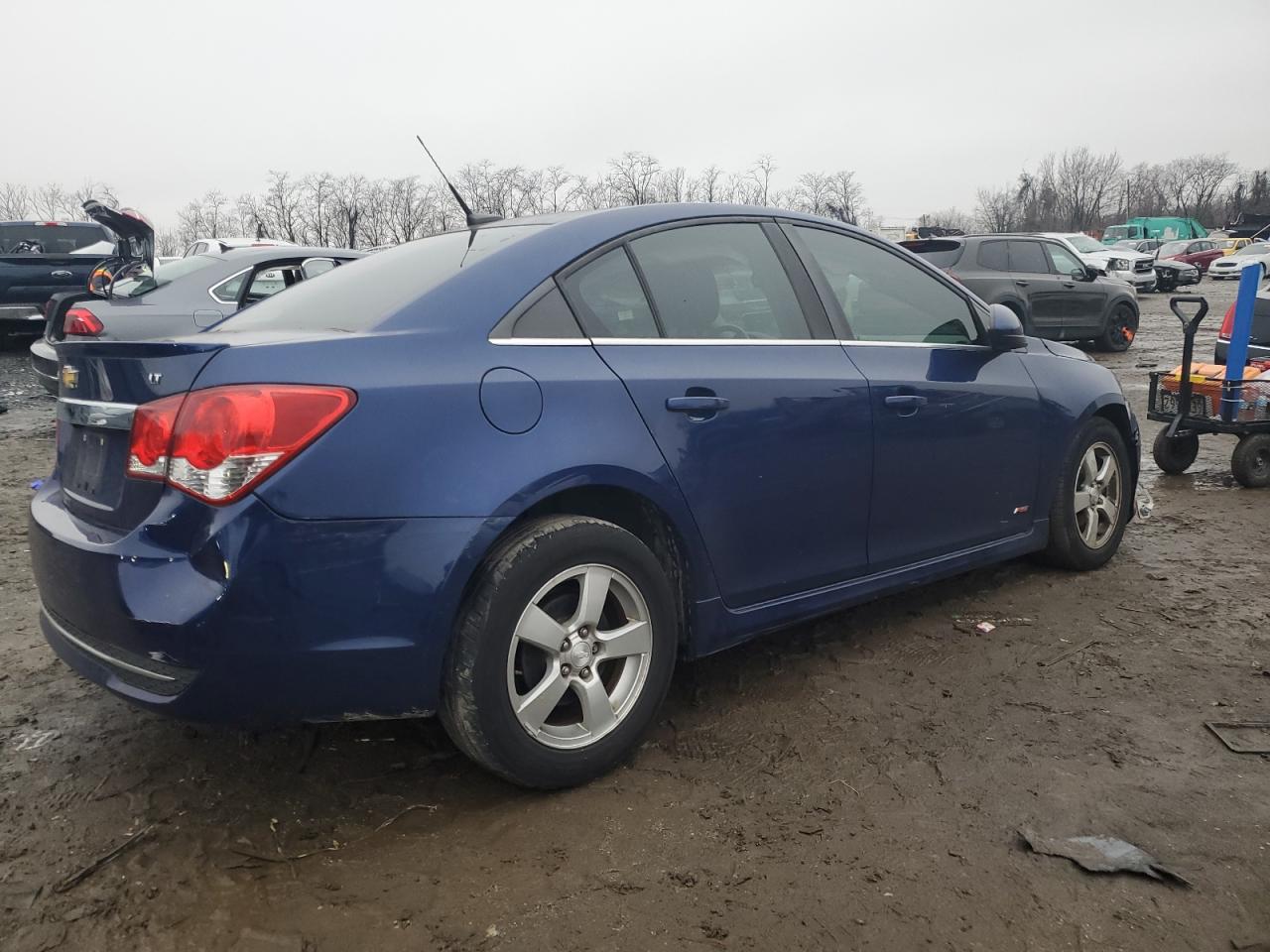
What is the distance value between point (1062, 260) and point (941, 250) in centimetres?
217

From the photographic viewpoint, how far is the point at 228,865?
2361 millimetres

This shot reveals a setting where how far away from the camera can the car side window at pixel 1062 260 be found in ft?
48.5

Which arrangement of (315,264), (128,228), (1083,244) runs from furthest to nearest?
(1083,244) < (128,228) < (315,264)

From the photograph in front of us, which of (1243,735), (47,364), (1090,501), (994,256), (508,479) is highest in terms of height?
(994,256)

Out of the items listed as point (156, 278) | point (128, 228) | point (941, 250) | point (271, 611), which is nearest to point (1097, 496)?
point (271, 611)

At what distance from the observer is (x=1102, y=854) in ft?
7.79

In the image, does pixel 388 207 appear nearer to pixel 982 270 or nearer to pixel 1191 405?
pixel 982 270

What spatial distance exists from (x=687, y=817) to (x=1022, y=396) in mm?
2379

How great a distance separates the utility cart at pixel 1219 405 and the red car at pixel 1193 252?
38.1 metres

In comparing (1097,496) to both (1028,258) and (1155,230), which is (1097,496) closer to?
(1028,258)

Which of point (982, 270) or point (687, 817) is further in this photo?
point (982, 270)

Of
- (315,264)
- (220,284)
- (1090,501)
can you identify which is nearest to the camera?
(1090,501)

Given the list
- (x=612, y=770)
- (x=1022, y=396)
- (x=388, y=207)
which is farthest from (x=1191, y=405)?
(x=388, y=207)

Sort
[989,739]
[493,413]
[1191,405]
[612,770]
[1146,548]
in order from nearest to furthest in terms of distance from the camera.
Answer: [493,413] < [612,770] < [989,739] < [1146,548] < [1191,405]
